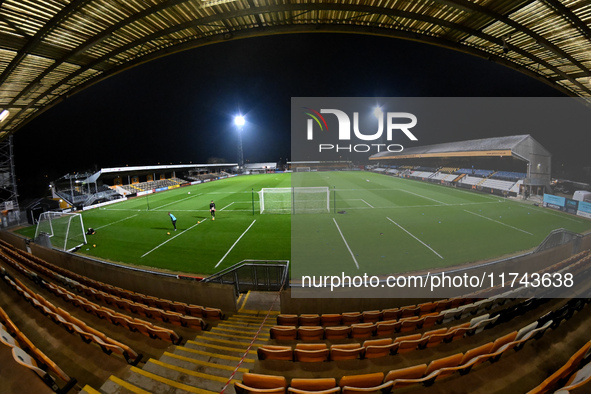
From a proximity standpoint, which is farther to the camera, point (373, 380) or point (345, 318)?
point (345, 318)

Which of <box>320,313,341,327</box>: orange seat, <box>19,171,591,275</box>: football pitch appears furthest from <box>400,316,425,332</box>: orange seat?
<box>19,171,591,275</box>: football pitch

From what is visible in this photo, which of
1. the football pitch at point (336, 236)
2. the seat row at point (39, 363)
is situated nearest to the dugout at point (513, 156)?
the football pitch at point (336, 236)

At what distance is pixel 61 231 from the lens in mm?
17219

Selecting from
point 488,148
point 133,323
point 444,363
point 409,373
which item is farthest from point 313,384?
point 488,148

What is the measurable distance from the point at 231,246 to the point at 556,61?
17.0 m

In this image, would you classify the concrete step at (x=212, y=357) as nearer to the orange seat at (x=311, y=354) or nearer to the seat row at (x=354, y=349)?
the seat row at (x=354, y=349)

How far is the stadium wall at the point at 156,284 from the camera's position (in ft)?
23.4

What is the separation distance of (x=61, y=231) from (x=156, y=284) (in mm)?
15983

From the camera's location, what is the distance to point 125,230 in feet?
58.3

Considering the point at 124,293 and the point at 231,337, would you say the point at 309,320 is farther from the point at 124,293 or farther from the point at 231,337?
the point at 124,293

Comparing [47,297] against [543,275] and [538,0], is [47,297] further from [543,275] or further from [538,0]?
[538,0]

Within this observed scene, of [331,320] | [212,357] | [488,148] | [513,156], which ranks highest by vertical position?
Result: [488,148]

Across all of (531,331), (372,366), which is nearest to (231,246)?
(372,366)

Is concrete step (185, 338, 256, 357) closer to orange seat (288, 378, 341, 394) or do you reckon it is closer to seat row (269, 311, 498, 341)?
seat row (269, 311, 498, 341)
